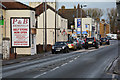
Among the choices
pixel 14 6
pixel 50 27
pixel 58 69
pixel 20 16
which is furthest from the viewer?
pixel 50 27

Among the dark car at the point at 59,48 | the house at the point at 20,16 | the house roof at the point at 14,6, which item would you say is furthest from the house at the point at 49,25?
the house at the point at 20,16

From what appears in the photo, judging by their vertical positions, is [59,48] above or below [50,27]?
below

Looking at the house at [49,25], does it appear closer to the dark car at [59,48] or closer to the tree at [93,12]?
the dark car at [59,48]

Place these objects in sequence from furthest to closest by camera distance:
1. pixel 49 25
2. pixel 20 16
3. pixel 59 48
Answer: pixel 49 25 < pixel 59 48 < pixel 20 16

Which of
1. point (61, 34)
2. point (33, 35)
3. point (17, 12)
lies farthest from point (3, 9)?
point (61, 34)

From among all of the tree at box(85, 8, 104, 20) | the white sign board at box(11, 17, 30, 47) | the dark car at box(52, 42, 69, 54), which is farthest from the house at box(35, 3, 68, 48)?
the tree at box(85, 8, 104, 20)

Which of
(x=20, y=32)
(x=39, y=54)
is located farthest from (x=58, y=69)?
(x=39, y=54)

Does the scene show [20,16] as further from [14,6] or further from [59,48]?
[59,48]

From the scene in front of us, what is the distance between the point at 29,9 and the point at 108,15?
9666 centimetres

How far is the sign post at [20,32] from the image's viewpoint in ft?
117

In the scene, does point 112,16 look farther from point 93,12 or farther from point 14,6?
point 14,6

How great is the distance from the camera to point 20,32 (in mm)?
35938

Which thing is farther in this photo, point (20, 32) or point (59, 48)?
point (59, 48)

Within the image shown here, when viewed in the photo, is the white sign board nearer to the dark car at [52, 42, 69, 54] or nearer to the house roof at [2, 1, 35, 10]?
the house roof at [2, 1, 35, 10]
